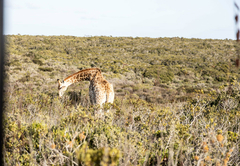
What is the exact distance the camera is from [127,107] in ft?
25.0

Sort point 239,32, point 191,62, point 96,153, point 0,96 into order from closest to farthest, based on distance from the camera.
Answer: point 239,32, point 0,96, point 96,153, point 191,62

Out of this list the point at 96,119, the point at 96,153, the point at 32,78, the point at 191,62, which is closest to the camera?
the point at 96,153

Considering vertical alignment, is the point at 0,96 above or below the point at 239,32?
below

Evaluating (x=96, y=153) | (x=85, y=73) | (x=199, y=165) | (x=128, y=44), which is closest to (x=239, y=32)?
(x=96, y=153)

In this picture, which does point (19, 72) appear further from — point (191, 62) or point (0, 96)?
point (191, 62)

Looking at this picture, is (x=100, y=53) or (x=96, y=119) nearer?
(x=96, y=119)

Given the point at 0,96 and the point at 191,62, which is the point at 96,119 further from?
the point at 191,62

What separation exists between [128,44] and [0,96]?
45570 millimetres

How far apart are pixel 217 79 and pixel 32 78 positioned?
20086 millimetres

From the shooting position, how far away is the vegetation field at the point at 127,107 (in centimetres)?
311

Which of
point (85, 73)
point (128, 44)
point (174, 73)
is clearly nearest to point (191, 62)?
point (174, 73)

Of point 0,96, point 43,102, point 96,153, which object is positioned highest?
point 0,96

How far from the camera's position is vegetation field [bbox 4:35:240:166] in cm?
311

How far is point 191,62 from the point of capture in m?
33.4
